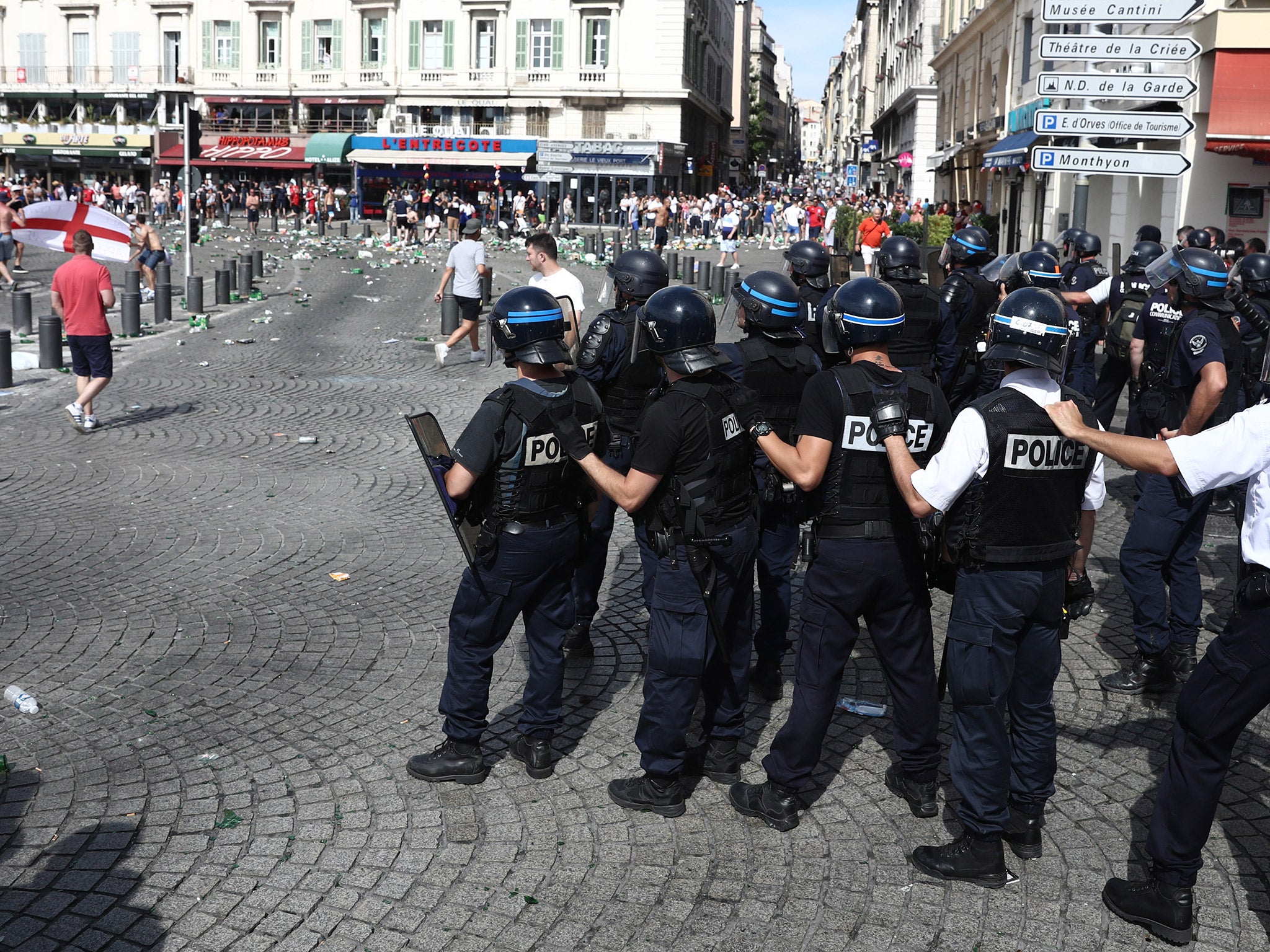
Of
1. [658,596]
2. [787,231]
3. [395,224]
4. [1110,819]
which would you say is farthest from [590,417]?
[395,224]

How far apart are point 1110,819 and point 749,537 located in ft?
5.23

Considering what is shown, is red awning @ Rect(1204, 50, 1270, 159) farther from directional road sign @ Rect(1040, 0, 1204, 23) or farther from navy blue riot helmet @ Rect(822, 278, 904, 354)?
navy blue riot helmet @ Rect(822, 278, 904, 354)

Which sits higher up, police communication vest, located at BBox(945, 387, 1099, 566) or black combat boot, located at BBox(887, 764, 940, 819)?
police communication vest, located at BBox(945, 387, 1099, 566)

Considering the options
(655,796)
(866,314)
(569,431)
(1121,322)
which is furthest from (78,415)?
(866,314)

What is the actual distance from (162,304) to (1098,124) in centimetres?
1294

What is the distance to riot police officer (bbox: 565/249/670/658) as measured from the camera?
216 inches

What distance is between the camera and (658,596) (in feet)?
13.8

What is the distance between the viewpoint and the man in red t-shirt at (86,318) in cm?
1030

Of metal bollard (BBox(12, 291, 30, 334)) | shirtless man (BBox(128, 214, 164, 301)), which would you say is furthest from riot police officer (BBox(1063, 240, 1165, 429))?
shirtless man (BBox(128, 214, 164, 301))

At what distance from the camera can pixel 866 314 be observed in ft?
13.4

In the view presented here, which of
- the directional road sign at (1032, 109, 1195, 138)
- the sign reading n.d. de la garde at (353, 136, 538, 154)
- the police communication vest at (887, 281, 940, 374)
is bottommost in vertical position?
the police communication vest at (887, 281, 940, 374)

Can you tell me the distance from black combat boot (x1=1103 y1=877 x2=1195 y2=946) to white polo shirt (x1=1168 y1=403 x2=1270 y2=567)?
1.02 metres

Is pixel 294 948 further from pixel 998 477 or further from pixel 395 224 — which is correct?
pixel 395 224

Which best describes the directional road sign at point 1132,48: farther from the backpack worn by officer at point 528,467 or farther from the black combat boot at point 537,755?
the black combat boot at point 537,755
